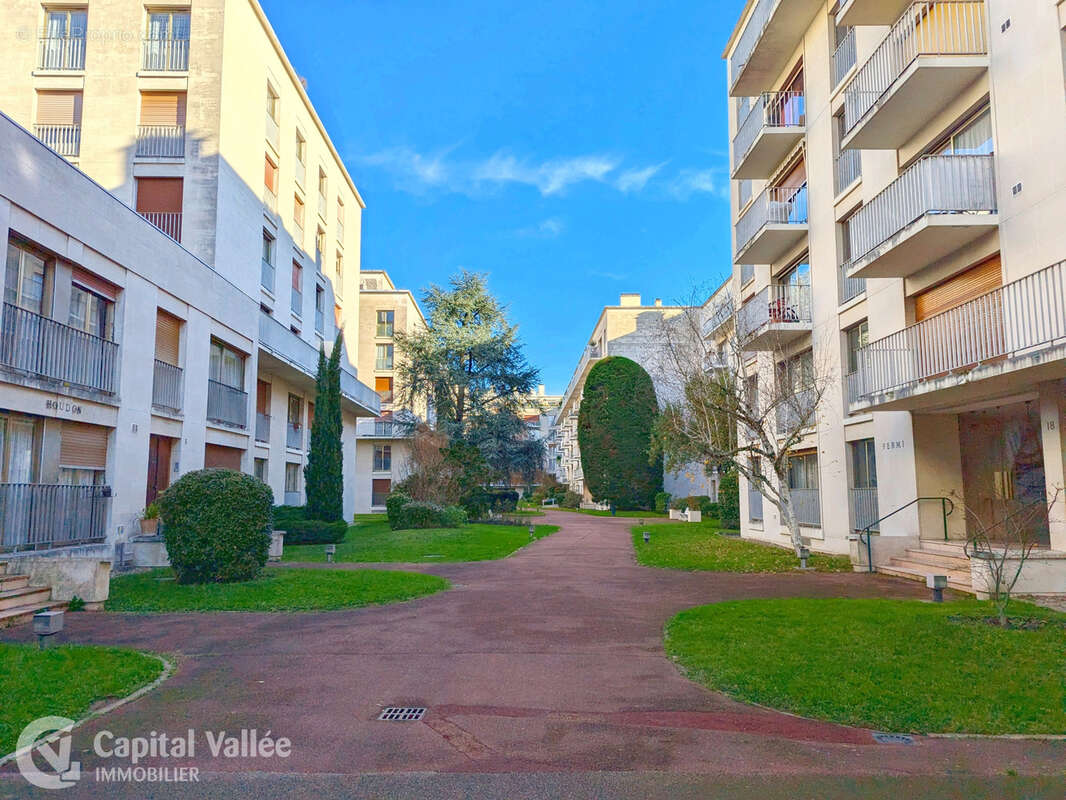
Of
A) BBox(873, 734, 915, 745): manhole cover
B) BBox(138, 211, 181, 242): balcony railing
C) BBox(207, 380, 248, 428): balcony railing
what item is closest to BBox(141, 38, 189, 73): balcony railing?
BBox(138, 211, 181, 242): balcony railing

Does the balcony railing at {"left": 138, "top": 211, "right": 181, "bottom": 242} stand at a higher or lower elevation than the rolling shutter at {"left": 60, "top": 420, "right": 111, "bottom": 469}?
higher

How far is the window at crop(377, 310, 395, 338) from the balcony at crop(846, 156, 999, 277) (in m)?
42.5

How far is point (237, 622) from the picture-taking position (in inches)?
367

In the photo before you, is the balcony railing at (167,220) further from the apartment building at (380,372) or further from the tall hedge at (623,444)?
the tall hedge at (623,444)

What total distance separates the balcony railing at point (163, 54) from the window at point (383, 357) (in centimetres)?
3195

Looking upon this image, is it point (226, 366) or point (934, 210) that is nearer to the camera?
point (934, 210)


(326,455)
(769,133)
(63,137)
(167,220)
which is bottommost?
(326,455)

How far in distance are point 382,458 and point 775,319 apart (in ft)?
113

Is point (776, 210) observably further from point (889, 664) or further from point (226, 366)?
point (889, 664)

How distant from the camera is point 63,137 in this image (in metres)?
21.5

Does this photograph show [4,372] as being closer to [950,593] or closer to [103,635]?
[103,635]

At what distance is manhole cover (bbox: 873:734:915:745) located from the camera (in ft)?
16.0

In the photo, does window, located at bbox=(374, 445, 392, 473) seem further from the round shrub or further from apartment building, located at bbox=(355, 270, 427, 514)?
the round shrub

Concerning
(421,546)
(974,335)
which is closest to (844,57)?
(974,335)
